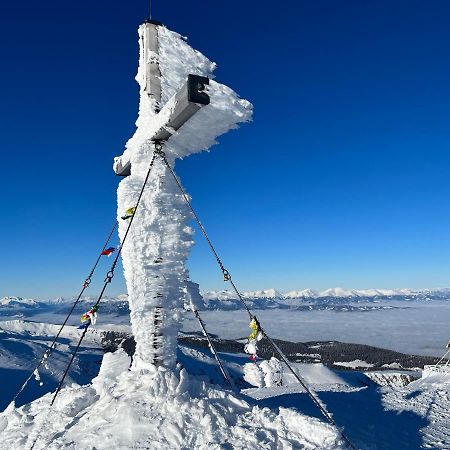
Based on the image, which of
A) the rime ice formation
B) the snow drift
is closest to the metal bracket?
the rime ice formation

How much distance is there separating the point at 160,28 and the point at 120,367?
5.40 metres

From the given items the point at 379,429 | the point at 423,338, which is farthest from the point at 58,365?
the point at 423,338

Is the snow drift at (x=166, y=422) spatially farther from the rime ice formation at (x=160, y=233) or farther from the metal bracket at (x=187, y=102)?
the metal bracket at (x=187, y=102)

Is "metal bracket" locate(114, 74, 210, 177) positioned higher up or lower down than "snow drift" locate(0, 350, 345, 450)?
higher up

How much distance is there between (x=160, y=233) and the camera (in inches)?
200

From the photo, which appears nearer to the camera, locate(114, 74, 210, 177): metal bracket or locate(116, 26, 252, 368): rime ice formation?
locate(114, 74, 210, 177): metal bracket

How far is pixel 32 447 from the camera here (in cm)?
463

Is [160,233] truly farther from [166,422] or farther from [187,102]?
[166,422]

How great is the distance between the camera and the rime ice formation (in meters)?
4.95

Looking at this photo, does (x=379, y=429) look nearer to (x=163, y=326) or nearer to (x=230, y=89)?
(x=163, y=326)

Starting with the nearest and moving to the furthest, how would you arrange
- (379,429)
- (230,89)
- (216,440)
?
(230,89) < (216,440) < (379,429)

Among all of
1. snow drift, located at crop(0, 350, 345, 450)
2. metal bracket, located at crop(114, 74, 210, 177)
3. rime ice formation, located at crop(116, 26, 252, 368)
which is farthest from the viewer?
rime ice formation, located at crop(116, 26, 252, 368)

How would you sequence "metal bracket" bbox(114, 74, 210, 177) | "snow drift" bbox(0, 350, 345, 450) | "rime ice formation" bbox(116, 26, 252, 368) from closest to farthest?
"metal bracket" bbox(114, 74, 210, 177) < "snow drift" bbox(0, 350, 345, 450) < "rime ice formation" bbox(116, 26, 252, 368)

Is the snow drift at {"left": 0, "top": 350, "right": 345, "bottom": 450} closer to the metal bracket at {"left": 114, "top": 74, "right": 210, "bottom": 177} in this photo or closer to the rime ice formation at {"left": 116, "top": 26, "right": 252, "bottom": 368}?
the rime ice formation at {"left": 116, "top": 26, "right": 252, "bottom": 368}
